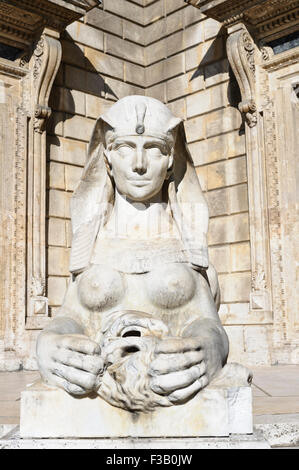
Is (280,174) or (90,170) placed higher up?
(280,174)

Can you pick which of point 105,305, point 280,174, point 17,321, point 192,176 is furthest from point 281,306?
point 105,305

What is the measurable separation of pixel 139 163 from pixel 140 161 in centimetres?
1

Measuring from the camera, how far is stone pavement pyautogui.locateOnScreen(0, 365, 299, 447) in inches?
112

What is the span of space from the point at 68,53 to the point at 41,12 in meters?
1.32

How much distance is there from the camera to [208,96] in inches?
373

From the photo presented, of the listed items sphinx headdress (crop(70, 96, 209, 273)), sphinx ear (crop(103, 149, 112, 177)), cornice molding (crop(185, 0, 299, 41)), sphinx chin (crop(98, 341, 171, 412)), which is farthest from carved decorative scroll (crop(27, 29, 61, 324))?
sphinx chin (crop(98, 341, 171, 412))

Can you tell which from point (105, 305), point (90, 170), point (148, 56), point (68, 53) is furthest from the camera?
point (148, 56)

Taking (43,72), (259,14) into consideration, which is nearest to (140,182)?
(43,72)

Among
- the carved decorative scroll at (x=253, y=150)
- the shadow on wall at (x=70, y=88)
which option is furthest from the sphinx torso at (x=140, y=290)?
the shadow on wall at (x=70, y=88)

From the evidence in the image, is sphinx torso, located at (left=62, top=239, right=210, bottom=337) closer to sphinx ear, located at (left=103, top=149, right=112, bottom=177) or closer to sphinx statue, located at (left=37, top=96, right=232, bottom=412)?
sphinx statue, located at (left=37, top=96, right=232, bottom=412)

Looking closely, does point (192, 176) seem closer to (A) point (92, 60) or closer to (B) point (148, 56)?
(A) point (92, 60)

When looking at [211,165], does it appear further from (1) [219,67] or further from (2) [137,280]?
(2) [137,280]

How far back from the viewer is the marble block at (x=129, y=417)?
242 centimetres

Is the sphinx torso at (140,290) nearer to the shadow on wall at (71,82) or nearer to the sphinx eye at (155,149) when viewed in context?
the sphinx eye at (155,149)
